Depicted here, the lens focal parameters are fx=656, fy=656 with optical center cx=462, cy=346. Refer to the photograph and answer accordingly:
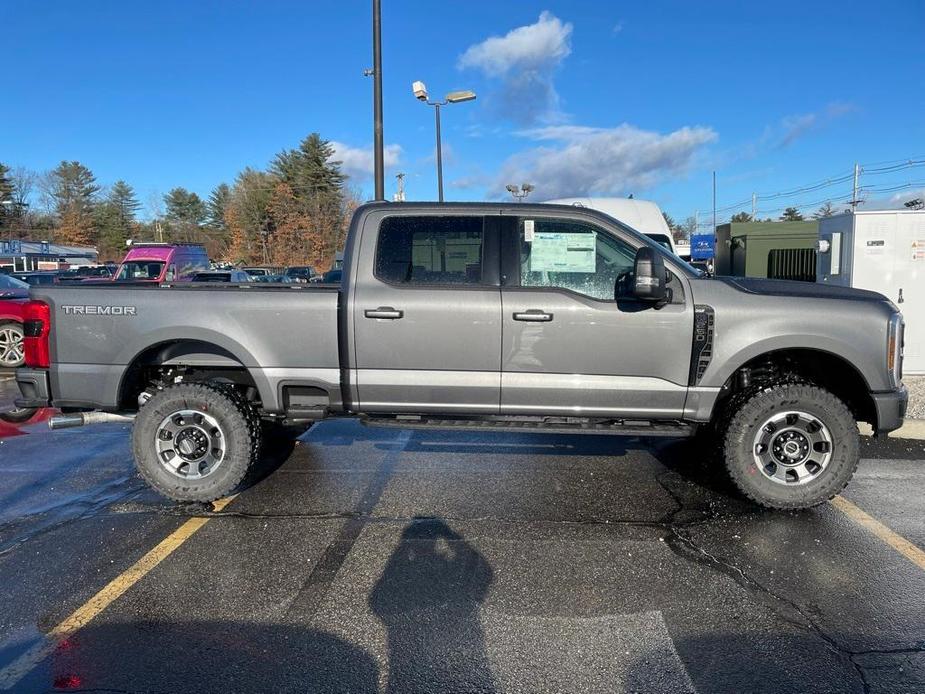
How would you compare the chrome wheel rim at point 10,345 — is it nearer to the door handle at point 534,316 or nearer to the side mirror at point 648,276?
the door handle at point 534,316

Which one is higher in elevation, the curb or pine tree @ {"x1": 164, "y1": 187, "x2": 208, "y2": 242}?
pine tree @ {"x1": 164, "y1": 187, "x2": 208, "y2": 242}

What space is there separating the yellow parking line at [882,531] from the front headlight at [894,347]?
93 cm

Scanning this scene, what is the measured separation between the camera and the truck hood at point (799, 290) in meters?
4.46

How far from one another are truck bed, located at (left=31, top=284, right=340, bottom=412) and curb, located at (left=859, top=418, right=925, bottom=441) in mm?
5141

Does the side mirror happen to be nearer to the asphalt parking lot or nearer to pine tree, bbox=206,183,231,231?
the asphalt parking lot

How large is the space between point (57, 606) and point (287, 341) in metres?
2.07

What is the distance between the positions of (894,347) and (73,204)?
9823 cm

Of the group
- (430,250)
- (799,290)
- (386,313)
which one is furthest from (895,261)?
(386,313)

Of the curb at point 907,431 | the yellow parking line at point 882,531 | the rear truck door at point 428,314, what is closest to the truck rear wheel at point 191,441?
the rear truck door at point 428,314

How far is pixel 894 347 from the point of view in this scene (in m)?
4.41

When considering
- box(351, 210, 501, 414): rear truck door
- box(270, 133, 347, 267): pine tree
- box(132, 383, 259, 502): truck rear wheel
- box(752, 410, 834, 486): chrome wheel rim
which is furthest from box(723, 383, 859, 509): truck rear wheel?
box(270, 133, 347, 267): pine tree

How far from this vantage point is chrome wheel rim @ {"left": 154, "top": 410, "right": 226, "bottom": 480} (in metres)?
4.77

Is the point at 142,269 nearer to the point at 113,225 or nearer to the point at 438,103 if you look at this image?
the point at 438,103

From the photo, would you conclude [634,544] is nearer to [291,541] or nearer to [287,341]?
[291,541]
